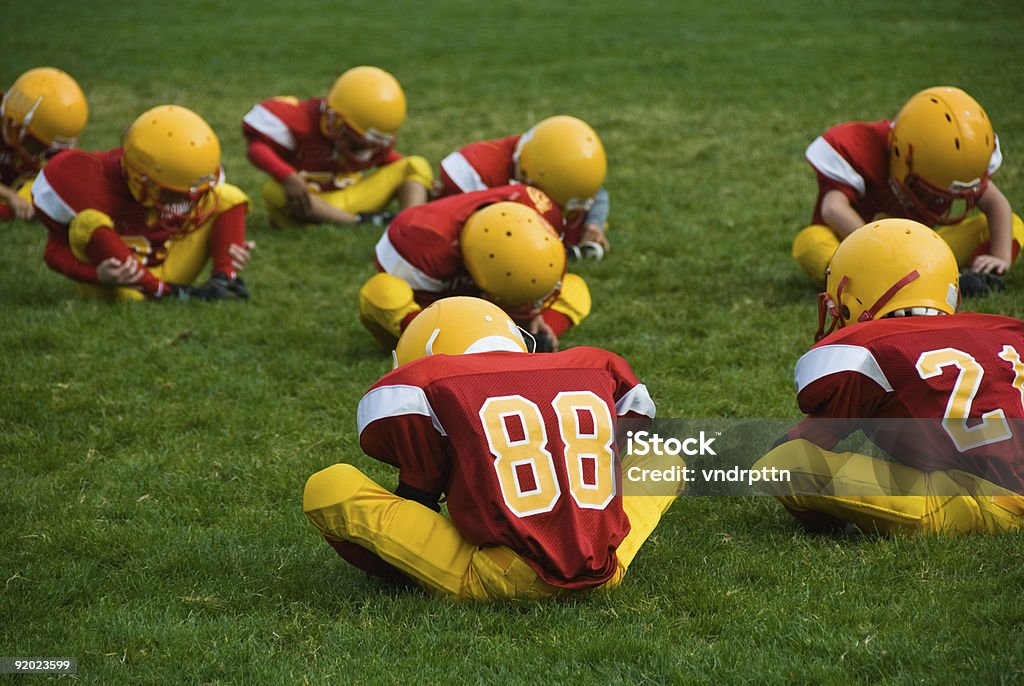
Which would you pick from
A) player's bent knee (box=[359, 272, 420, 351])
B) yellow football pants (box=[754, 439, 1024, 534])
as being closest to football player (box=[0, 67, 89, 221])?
player's bent knee (box=[359, 272, 420, 351])

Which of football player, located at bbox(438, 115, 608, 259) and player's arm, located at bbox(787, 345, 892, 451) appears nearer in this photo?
player's arm, located at bbox(787, 345, 892, 451)

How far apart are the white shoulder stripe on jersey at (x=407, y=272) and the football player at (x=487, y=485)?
1917mm

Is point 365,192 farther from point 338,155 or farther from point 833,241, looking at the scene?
point 833,241

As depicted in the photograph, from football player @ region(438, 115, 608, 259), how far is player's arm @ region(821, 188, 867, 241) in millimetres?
1135

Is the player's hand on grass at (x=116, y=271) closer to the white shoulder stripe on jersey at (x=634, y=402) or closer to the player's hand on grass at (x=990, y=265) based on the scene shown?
the white shoulder stripe on jersey at (x=634, y=402)

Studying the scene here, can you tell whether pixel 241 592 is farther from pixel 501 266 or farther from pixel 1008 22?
pixel 1008 22

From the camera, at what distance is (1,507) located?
3.99 meters

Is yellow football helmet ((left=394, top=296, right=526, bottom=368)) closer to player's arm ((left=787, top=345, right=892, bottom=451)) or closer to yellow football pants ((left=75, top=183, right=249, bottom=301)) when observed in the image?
player's arm ((left=787, top=345, right=892, bottom=451))

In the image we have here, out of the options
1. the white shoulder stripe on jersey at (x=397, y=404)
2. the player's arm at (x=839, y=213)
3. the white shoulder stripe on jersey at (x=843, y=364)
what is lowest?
the player's arm at (x=839, y=213)

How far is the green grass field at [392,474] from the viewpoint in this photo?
2977 mm

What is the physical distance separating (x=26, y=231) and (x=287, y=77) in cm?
553

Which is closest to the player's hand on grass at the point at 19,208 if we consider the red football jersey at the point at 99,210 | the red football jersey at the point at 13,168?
the red football jersey at the point at 13,168

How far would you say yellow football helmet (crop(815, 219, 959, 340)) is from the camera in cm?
374

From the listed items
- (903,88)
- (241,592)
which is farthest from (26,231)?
(903,88)
